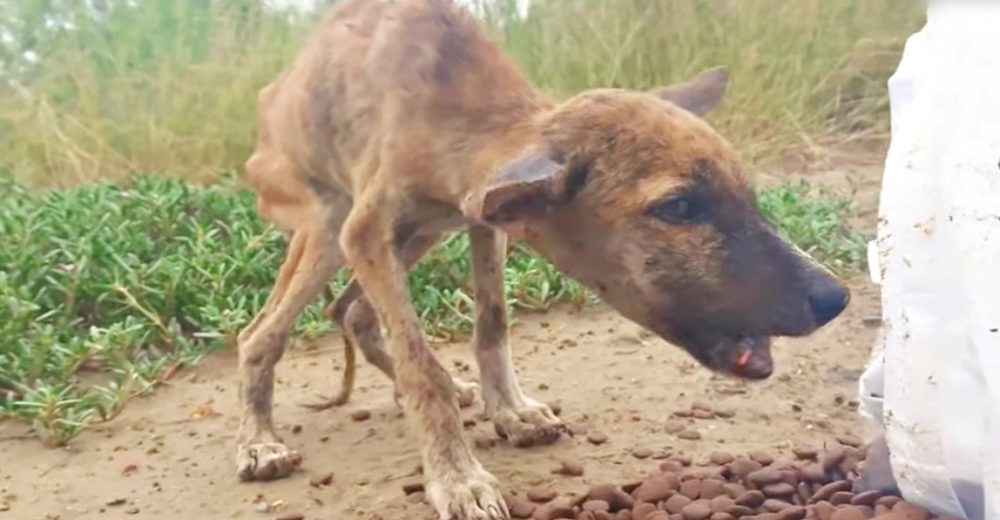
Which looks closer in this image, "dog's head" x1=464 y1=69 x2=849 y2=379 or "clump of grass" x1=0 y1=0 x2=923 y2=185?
"dog's head" x1=464 y1=69 x2=849 y2=379

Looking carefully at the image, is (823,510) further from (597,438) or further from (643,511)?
(597,438)

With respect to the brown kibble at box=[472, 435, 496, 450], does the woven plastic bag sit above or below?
above

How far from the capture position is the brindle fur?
11.7 ft

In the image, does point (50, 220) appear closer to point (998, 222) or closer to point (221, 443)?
point (221, 443)

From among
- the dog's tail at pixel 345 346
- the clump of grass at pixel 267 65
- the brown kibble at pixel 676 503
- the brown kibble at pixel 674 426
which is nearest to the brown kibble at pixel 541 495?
the brown kibble at pixel 676 503

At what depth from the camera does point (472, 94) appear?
412 centimetres

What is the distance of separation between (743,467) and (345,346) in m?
1.71

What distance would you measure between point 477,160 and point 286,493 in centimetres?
109

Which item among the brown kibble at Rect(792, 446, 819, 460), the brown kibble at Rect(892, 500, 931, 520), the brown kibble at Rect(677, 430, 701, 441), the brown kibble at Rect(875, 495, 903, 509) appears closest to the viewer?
the brown kibble at Rect(892, 500, 931, 520)

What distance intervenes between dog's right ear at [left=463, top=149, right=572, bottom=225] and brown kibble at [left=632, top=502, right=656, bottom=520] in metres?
0.75

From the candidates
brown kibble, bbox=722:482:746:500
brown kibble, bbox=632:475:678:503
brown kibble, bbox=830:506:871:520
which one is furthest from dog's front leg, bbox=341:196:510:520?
brown kibble, bbox=830:506:871:520

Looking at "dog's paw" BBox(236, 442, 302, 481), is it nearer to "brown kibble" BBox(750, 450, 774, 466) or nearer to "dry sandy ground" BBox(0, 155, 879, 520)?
"dry sandy ground" BBox(0, 155, 879, 520)

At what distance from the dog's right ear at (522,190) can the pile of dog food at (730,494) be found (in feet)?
2.37

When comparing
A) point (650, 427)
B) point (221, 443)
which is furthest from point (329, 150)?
point (650, 427)
